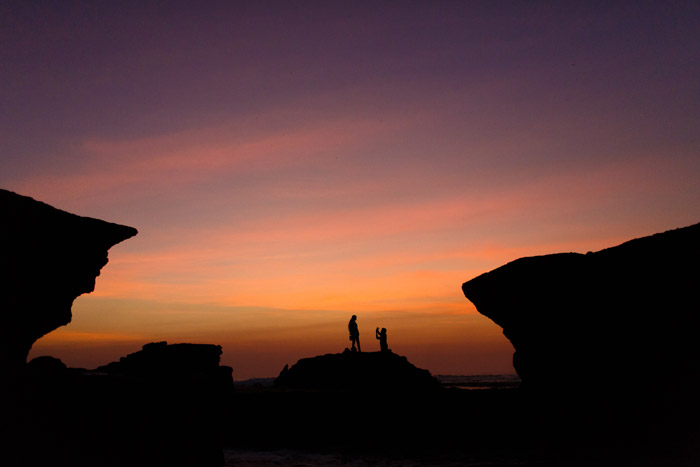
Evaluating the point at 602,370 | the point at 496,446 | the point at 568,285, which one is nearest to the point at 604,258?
the point at 568,285

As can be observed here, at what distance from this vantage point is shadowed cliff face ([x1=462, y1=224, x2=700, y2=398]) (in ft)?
39.8

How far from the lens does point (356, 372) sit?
874 inches

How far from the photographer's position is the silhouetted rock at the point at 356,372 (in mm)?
21562

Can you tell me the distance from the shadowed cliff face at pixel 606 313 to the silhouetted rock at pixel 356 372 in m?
6.49

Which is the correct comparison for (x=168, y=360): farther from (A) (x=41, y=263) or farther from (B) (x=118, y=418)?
(A) (x=41, y=263)

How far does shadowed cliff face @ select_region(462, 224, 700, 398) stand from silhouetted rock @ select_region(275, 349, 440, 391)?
6486mm

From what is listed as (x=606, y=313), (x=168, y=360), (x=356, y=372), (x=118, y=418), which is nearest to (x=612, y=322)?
(x=606, y=313)

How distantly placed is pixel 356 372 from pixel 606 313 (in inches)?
458

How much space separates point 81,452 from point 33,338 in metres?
2.82

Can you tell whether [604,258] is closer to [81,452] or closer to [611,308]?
[611,308]

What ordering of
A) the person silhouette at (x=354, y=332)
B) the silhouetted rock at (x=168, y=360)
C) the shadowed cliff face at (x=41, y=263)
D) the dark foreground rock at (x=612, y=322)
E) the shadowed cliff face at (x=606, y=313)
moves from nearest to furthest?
the shadowed cliff face at (x=41, y=263) < the dark foreground rock at (x=612, y=322) < the shadowed cliff face at (x=606, y=313) < the silhouetted rock at (x=168, y=360) < the person silhouette at (x=354, y=332)

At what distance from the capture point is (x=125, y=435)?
31.0 feet

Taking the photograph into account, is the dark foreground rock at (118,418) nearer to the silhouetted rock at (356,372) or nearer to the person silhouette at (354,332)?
the silhouetted rock at (356,372)

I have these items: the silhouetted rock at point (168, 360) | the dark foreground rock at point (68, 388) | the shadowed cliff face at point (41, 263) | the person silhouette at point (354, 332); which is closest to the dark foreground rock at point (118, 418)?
the dark foreground rock at point (68, 388)
